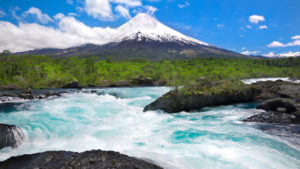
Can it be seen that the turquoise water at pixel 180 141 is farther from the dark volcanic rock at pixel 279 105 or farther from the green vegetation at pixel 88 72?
the green vegetation at pixel 88 72

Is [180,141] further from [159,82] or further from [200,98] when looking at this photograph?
[159,82]

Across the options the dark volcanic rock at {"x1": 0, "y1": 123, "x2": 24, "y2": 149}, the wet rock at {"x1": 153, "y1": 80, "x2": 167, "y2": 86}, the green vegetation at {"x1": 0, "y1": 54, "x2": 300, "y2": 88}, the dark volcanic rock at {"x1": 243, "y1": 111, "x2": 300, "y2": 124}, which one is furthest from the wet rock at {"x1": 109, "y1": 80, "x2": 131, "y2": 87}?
the dark volcanic rock at {"x1": 0, "y1": 123, "x2": 24, "y2": 149}

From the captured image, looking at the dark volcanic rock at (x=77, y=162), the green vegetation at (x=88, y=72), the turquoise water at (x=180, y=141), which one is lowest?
the turquoise water at (x=180, y=141)

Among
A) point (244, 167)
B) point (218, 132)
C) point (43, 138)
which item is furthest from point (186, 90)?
point (43, 138)

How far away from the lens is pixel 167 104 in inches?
492

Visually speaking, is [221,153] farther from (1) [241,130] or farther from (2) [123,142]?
(2) [123,142]

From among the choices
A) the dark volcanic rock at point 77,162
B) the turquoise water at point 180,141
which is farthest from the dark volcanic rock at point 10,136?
the dark volcanic rock at point 77,162

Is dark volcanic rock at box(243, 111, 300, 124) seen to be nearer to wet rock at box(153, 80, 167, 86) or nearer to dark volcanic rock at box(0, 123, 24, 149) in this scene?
dark volcanic rock at box(0, 123, 24, 149)

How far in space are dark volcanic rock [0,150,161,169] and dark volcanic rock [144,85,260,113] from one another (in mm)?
8510

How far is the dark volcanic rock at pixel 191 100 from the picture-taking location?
41.0ft

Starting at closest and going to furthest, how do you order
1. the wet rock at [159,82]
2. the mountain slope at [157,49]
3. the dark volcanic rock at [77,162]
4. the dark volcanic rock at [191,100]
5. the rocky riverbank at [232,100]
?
the dark volcanic rock at [77,162], the rocky riverbank at [232,100], the dark volcanic rock at [191,100], the wet rock at [159,82], the mountain slope at [157,49]

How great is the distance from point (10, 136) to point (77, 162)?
4.87 metres

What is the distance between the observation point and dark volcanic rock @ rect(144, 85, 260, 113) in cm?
1250

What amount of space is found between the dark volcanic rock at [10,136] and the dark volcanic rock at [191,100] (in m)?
8.03
